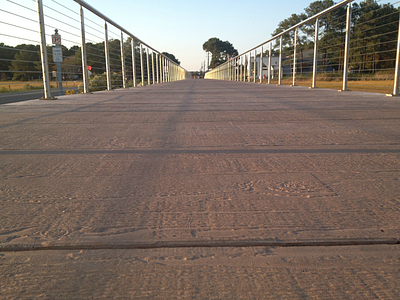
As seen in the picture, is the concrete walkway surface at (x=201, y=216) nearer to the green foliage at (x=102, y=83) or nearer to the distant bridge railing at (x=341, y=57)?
the distant bridge railing at (x=341, y=57)

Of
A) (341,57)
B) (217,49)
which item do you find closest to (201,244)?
(341,57)

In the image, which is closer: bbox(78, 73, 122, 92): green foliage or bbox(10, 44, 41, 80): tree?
bbox(10, 44, 41, 80): tree

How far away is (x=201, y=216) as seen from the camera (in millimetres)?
1024

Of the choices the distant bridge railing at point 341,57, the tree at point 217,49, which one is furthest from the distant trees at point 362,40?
the tree at point 217,49

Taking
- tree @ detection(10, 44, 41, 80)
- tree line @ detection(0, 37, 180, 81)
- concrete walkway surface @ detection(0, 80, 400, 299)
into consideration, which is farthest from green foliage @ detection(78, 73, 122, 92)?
concrete walkway surface @ detection(0, 80, 400, 299)

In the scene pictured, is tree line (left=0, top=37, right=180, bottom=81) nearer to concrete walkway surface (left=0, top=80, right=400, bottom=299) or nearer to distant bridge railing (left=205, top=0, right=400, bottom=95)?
concrete walkway surface (left=0, top=80, right=400, bottom=299)

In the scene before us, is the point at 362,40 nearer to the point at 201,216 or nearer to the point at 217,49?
the point at 201,216

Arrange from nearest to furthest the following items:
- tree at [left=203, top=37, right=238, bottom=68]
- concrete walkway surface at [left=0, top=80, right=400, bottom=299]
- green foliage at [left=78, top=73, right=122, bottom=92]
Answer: concrete walkway surface at [left=0, top=80, right=400, bottom=299] → green foliage at [left=78, top=73, right=122, bottom=92] → tree at [left=203, top=37, right=238, bottom=68]

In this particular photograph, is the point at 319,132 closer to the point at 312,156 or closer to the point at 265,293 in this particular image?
the point at 312,156

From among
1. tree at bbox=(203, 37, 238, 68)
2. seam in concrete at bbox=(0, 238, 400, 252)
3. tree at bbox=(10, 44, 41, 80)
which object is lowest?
seam in concrete at bbox=(0, 238, 400, 252)

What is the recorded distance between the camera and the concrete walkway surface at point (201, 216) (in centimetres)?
71

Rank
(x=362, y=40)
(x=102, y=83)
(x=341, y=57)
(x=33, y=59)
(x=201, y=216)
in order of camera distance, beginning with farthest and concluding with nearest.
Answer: (x=362, y=40), (x=102, y=83), (x=33, y=59), (x=341, y=57), (x=201, y=216)

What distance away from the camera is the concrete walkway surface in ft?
2.34

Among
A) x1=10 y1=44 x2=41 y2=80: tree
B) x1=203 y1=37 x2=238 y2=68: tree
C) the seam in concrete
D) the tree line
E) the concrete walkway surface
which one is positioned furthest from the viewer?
x1=203 y1=37 x2=238 y2=68: tree
